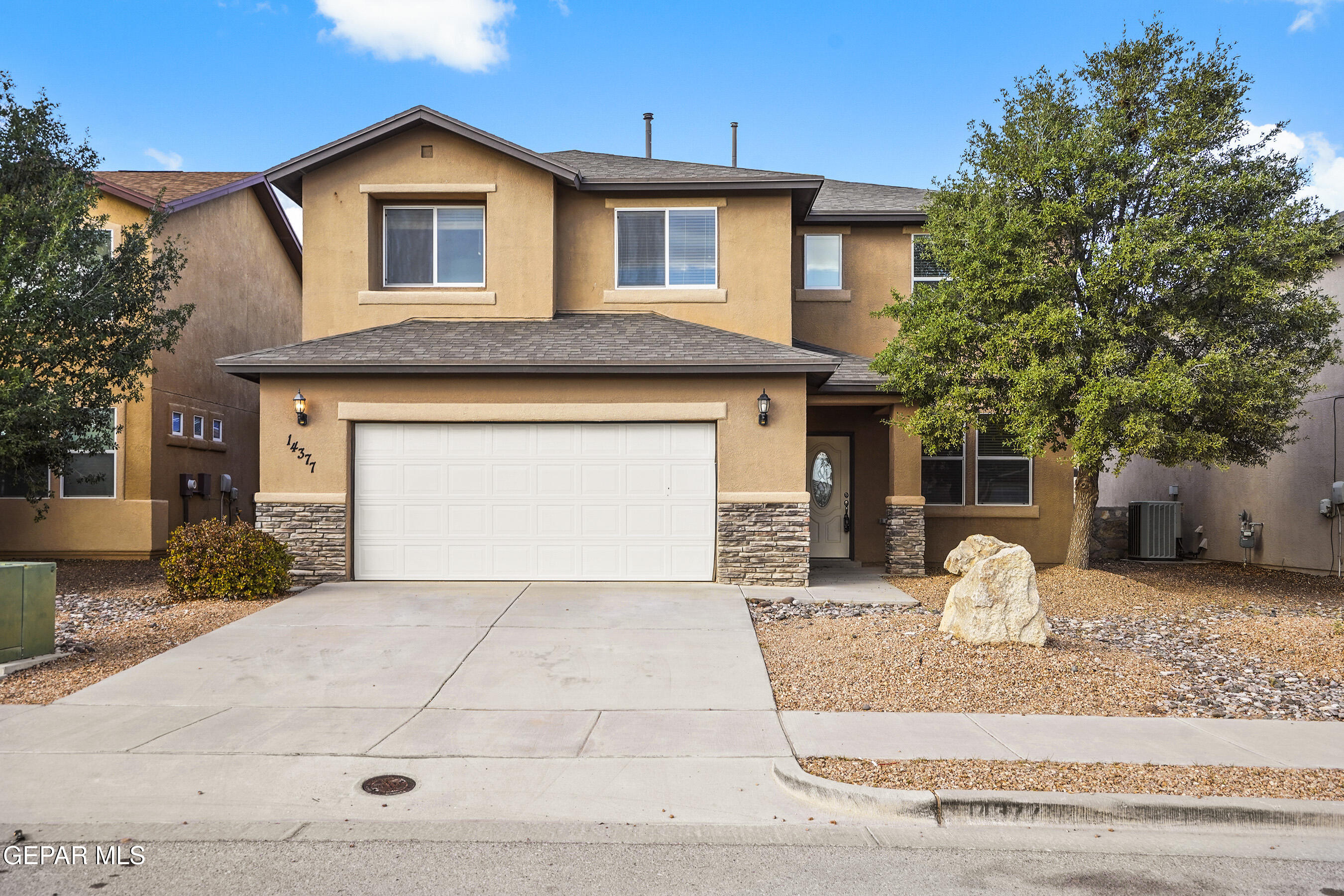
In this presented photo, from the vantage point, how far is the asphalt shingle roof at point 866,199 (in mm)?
14617

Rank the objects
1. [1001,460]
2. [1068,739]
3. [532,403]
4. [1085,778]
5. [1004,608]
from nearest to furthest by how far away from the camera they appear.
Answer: [1085,778] < [1068,739] < [1004,608] < [532,403] < [1001,460]

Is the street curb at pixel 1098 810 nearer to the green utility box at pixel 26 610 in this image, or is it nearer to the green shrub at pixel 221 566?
the green utility box at pixel 26 610

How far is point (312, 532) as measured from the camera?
38.6 feet

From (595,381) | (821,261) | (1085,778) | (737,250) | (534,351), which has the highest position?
(821,261)

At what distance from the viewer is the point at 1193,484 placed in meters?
18.0

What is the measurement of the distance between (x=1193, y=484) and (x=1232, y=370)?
8729 millimetres

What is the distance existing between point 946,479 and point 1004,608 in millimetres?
7165

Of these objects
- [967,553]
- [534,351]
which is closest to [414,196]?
[534,351]

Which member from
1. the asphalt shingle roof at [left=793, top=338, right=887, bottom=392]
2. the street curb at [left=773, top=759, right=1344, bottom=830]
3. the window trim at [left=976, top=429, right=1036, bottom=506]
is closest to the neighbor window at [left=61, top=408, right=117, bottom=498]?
the asphalt shingle roof at [left=793, top=338, right=887, bottom=392]

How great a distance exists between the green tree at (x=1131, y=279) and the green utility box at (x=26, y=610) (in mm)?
10378

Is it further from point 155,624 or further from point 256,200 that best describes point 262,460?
point 256,200

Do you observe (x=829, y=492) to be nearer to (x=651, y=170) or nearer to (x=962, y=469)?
(x=962, y=469)

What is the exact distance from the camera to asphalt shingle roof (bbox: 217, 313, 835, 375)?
11.5 meters

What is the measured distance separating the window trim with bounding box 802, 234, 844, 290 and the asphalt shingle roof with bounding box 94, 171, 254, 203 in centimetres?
1083
